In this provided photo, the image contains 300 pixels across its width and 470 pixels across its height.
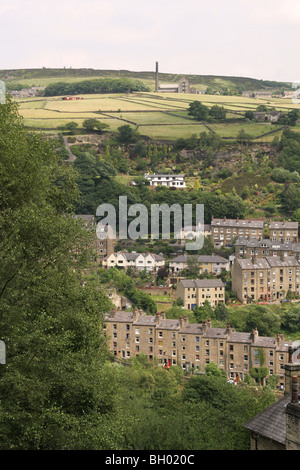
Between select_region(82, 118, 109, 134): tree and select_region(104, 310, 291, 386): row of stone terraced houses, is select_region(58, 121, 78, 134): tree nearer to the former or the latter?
select_region(82, 118, 109, 134): tree

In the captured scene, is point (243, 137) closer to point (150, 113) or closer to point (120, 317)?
point (150, 113)

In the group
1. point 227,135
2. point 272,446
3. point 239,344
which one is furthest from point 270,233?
point 272,446

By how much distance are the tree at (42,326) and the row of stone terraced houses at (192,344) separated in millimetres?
27093

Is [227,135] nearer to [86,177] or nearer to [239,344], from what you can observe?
[86,177]

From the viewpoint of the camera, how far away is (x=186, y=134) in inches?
3543

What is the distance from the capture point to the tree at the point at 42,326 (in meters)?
11.9

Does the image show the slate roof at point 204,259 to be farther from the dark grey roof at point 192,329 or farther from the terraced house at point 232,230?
the dark grey roof at point 192,329

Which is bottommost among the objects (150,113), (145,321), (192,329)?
(192,329)

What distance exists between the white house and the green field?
15051mm

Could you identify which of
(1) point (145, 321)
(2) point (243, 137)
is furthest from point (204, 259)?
(2) point (243, 137)

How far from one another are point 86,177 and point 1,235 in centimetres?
5882

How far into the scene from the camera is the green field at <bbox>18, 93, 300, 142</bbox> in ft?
298

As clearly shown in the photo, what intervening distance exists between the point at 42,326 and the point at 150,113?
92.8m

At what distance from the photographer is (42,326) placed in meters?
12.2
